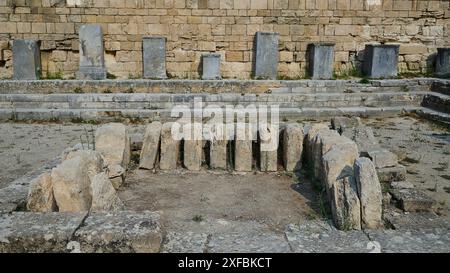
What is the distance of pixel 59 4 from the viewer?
11633 millimetres

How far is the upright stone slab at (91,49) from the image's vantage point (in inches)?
445

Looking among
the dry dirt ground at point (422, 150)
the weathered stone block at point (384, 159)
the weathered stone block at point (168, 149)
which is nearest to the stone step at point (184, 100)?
the dry dirt ground at point (422, 150)

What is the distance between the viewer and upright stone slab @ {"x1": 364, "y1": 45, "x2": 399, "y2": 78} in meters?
11.6

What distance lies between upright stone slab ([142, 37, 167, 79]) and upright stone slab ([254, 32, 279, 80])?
259 centimetres

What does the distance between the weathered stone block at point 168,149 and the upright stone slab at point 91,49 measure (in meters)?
6.35

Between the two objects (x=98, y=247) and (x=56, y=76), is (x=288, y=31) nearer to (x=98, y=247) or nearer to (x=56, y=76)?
(x=56, y=76)

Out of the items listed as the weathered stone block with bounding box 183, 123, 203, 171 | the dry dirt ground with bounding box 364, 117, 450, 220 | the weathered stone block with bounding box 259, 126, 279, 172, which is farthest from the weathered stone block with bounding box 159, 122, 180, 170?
the dry dirt ground with bounding box 364, 117, 450, 220

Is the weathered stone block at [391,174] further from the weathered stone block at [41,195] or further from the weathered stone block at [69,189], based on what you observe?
the weathered stone block at [41,195]

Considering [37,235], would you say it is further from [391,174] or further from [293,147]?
[391,174]

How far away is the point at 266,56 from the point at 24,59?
6485 millimetres

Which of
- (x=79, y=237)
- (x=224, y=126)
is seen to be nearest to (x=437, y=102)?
(x=224, y=126)

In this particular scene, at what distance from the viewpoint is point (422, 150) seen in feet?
22.9

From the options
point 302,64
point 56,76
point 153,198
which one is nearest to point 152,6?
point 56,76

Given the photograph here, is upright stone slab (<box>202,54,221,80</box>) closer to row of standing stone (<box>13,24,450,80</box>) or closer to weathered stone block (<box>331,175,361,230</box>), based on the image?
row of standing stone (<box>13,24,450,80</box>)
